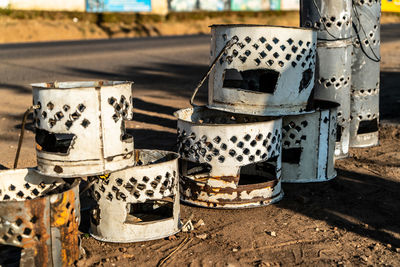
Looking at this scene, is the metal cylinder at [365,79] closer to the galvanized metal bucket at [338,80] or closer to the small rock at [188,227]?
the galvanized metal bucket at [338,80]

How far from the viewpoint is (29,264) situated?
12.9 feet

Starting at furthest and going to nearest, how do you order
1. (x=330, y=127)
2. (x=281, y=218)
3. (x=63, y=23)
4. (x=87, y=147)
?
(x=63, y=23) < (x=330, y=127) < (x=281, y=218) < (x=87, y=147)

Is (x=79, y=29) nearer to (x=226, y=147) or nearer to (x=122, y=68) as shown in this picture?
(x=122, y=68)

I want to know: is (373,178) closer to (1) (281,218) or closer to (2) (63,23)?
(1) (281,218)

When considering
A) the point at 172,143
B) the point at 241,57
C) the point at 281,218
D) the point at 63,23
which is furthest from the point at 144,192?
the point at 63,23

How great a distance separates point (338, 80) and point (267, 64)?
1.72 m

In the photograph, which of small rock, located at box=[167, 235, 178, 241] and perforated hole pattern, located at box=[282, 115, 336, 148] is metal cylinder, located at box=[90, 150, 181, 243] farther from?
perforated hole pattern, located at box=[282, 115, 336, 148]

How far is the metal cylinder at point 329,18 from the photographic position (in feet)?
21.9

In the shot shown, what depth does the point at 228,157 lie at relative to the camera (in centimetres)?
518

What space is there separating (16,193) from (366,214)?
3.15 meters

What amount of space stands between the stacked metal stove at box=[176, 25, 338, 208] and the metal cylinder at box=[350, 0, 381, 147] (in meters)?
1.09

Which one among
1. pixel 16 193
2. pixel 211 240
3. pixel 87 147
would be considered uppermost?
pixel 87 147

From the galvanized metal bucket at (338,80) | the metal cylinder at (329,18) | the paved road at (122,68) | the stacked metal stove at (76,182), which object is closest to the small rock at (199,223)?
the stacked metal stove at (76,182)

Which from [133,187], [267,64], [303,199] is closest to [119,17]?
[267,64]
